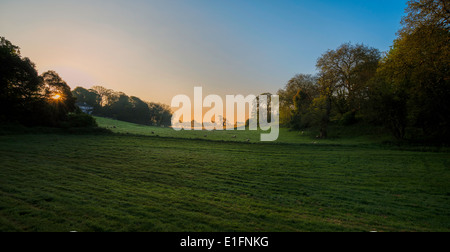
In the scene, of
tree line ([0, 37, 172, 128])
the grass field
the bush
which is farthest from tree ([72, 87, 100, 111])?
the bush

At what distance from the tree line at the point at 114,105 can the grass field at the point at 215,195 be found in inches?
3076

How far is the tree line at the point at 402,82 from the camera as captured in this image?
43.8 feet

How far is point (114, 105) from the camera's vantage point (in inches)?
3327

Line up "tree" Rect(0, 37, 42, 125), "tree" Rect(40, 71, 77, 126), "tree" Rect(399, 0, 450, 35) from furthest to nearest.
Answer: "tree" Rect(40, 71, 77, 126)
"tree" Rect(0, 37, 42, 125)
"tree" Rect(399, 0, 450, 35)

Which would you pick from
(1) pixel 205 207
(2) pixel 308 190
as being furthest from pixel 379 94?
(1) pixel 205 207

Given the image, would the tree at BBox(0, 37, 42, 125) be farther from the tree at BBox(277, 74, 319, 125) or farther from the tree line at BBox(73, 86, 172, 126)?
the tree line at BBox(73, 86, 172, 126)

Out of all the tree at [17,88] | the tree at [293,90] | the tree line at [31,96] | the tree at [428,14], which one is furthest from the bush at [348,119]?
the tree at [17,88]

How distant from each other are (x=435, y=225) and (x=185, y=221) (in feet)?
22.5

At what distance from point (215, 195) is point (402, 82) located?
80.7 feet

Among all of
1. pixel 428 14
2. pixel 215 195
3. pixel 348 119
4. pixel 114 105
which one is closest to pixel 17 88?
pixel 215 195

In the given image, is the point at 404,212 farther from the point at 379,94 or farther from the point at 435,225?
the point at 379,94

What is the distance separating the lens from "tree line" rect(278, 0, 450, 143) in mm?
13359

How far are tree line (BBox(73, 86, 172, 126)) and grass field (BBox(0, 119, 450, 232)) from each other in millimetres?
78130
